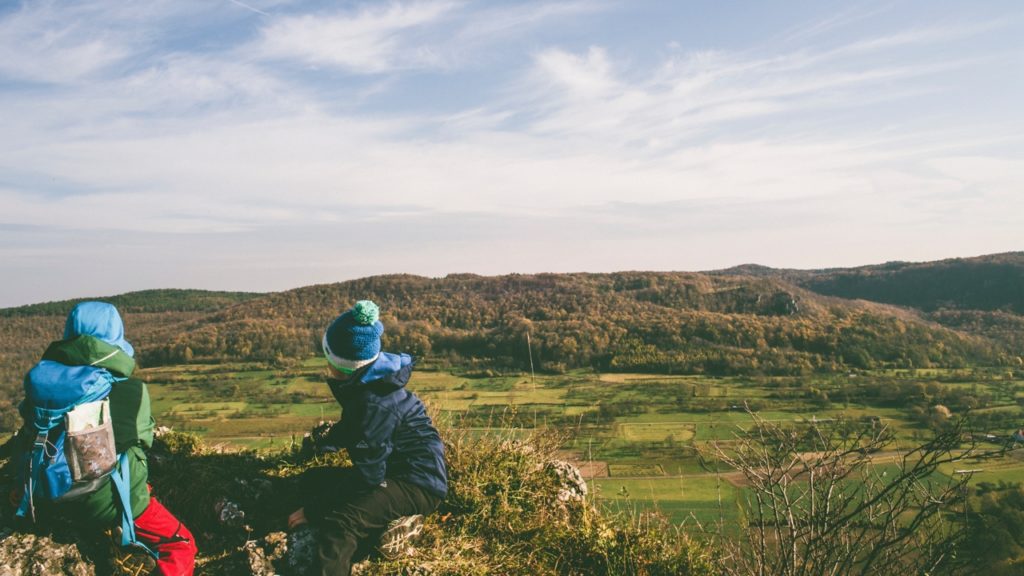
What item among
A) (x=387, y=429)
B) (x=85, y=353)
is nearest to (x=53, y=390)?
(x=85, y=353)

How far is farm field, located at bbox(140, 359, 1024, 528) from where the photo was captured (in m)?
20.8

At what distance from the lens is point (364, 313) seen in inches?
167

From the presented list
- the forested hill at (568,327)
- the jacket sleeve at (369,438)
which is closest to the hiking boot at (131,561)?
the jacket sleeve at (369,438)

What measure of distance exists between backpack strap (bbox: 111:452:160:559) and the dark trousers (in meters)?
1.13

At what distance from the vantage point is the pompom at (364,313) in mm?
4219

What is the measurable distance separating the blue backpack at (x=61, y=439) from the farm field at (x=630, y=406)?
12130 mm

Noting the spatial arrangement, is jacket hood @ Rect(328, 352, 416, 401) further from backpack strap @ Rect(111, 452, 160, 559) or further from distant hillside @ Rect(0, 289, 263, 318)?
distant hillside @ Rect(0, 289, 263, 318)

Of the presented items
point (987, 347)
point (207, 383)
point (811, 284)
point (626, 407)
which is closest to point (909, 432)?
point (626, 407)

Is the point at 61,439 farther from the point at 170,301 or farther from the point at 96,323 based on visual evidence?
the point at 170,301

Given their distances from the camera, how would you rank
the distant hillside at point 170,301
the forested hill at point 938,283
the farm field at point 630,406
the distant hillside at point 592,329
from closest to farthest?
the farm field at point 630,406 → the distant hillside at point 592,329 → the distant hillside at point 170,301 → the forested hill at point 938,283

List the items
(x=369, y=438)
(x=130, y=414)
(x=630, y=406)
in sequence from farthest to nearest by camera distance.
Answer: (x=630, y=406)
(x=369, y=438)
(x=130, y=414)

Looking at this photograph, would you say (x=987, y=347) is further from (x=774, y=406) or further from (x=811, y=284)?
(x=811, y=284)

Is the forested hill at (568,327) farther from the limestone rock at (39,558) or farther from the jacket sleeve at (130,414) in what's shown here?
the limestone rock at (39,558)

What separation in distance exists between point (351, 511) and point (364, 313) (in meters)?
1.51
